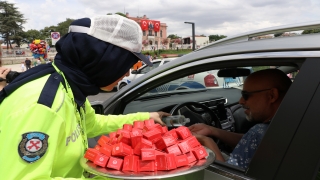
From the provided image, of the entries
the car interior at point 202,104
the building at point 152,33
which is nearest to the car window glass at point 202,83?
the car interior at point 202,104

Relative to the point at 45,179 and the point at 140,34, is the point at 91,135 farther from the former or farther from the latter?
the point at 45,179

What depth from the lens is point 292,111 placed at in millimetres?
1205

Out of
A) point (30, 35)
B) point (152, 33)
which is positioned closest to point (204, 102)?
point (152, 33)

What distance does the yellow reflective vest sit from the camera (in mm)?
1019

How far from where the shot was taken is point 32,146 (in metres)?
1.03

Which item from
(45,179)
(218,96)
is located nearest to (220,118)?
(218,96)

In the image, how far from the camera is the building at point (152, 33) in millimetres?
48644

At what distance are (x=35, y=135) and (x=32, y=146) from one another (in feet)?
0.12

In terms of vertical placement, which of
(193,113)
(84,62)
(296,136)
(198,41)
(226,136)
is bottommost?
(226,136)

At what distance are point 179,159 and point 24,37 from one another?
282 ft

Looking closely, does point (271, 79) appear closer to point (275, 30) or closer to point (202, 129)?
point (275, 30)

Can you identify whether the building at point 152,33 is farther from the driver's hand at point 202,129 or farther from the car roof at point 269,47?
the car roof at point 269,47

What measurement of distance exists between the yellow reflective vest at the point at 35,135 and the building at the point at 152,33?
3383 cm

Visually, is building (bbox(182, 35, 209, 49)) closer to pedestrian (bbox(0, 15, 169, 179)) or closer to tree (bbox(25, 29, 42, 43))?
pedestrian (bbox(0, 15, 169, 179))
